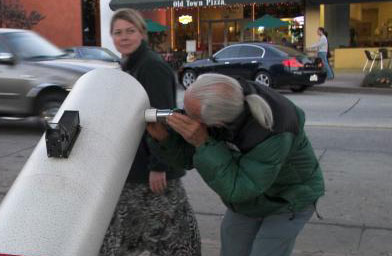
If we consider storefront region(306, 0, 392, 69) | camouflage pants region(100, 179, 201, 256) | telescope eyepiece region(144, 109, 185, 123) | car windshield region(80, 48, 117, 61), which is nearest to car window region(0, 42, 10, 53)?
camouflage pants region(100, 179, 201, 256)

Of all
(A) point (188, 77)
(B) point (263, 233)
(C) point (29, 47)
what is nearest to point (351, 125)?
(C) point (29, 47)

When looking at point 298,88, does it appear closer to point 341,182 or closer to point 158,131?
point 341,182

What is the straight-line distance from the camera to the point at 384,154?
7.80m

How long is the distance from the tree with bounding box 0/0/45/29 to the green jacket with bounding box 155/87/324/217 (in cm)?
2485

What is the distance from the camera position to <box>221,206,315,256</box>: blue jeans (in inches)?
101

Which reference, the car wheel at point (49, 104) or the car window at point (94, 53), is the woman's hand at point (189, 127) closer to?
the car wheel at point (49, 104)

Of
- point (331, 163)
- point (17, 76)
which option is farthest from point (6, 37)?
point (331, 163)

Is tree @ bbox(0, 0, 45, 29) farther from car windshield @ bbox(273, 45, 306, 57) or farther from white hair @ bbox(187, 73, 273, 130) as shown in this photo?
white hair @ bbox(187, 73, 273, 130)

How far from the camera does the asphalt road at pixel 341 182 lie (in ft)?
14.9

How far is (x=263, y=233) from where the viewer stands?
2.58 meters

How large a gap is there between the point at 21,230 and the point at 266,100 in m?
1.09

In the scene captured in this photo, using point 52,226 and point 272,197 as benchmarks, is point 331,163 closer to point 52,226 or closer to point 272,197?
point 272,197

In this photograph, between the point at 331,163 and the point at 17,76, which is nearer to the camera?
the point at 331,163

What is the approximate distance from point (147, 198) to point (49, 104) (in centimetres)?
631
